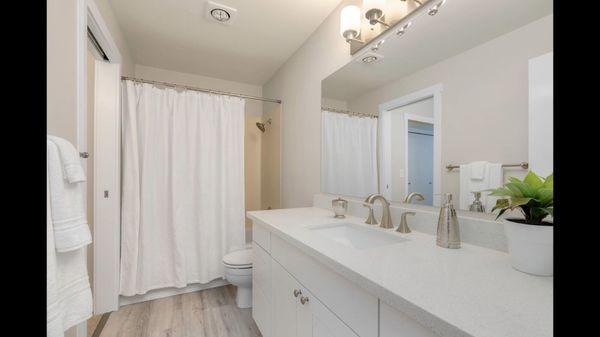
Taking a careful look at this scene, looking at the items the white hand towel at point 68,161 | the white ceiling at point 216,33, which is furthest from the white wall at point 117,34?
the white hand towel at point 68,161

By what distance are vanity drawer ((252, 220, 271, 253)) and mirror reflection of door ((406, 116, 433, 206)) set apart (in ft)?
2.62

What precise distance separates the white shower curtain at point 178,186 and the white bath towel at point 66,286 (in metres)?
1.28

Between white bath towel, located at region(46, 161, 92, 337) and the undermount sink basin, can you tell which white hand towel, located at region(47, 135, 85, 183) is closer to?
white bath towel, located at region(46, 161, 92, 337)

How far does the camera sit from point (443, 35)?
109cm

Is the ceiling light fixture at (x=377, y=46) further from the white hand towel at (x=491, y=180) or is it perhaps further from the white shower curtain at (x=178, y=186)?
the white shower curtain at (x=178, y=186)

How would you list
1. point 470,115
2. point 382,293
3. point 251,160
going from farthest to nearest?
point 251,160 → point 470,115 → point 382,293

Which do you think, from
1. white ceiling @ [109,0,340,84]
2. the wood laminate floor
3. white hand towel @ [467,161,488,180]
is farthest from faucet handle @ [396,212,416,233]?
white ceiling @ [109,0,340,84]

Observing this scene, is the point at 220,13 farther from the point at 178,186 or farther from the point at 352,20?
the point at 178,186
